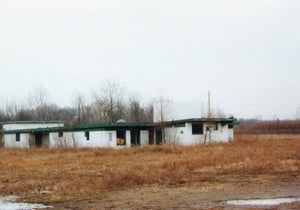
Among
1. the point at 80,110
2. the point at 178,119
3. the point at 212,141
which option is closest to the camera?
the point at 212,141

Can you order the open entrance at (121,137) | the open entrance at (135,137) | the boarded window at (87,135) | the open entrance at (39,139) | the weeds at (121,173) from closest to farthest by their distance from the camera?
the weeds at (121,173) < the open entrance at (121,137) < the boarded window at (87,135) < the open entrance at (135,137) < the open entrance at (39,139)

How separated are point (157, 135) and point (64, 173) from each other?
32.6m

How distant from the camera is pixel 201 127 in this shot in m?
53.5

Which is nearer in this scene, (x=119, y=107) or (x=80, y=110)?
(x=119, y=107)

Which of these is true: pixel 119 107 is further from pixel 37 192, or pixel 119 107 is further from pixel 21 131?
pixel 37 192

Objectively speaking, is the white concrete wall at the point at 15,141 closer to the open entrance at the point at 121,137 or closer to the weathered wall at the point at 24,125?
the weathered wall at the point at 24,125

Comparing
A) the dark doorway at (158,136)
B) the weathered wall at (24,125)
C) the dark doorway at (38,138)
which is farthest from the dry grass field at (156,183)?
the weathered wall at (24,125)

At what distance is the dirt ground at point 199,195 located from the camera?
15.0 meters

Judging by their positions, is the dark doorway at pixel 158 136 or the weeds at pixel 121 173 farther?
the dark doorway at pixel 158 136

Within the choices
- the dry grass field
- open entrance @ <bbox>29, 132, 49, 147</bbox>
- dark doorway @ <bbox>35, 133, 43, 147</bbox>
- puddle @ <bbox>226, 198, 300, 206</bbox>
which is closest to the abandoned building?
open entrance @ <bbox>29, 132, 49, 147</bbox>

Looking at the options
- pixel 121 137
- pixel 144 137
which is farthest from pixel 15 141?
pixel 144 137

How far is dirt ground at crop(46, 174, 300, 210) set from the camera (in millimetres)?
14972

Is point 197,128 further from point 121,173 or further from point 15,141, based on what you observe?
point 121,173

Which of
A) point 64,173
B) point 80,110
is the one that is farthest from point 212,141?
point 80,110
